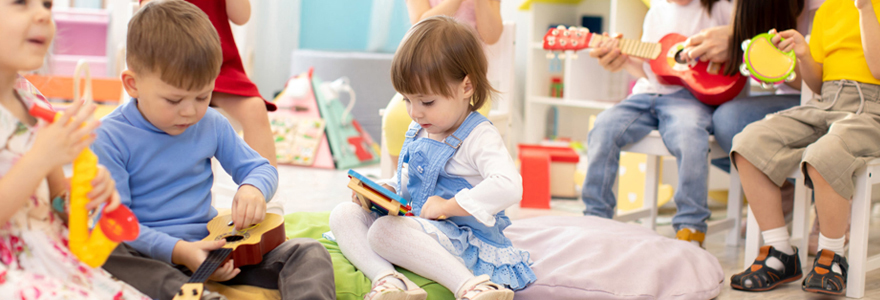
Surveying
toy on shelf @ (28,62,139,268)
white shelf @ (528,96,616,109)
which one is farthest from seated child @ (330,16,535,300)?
white shelf @ (528,96,616,109)

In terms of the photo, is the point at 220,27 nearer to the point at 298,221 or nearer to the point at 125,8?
the point at 298,221

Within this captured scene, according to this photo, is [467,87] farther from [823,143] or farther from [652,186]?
[652,186]

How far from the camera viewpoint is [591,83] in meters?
3.19

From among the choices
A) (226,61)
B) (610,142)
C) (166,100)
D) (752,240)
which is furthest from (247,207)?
(752,240)

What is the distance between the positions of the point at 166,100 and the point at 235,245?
0.22 meters

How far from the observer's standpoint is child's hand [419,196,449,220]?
3.60 feet

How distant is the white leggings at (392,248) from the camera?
111cm

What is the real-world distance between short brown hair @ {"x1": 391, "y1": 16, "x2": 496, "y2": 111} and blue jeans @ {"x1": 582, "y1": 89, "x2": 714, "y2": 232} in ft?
2.37

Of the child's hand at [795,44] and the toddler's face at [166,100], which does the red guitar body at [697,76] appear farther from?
the toddler's face at [166,100]

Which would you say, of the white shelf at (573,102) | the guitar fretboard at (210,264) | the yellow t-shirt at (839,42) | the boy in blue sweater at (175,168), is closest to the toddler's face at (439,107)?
the boy in blue sweater at (175,168)

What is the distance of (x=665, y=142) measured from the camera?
1683mm

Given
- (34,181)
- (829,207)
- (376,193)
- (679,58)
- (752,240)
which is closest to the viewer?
(34,181)

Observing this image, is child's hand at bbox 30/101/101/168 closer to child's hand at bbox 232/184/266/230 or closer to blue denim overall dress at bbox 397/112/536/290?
child's hand at bbox 232/184/266/230

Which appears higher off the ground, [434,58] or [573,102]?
[434,58]
